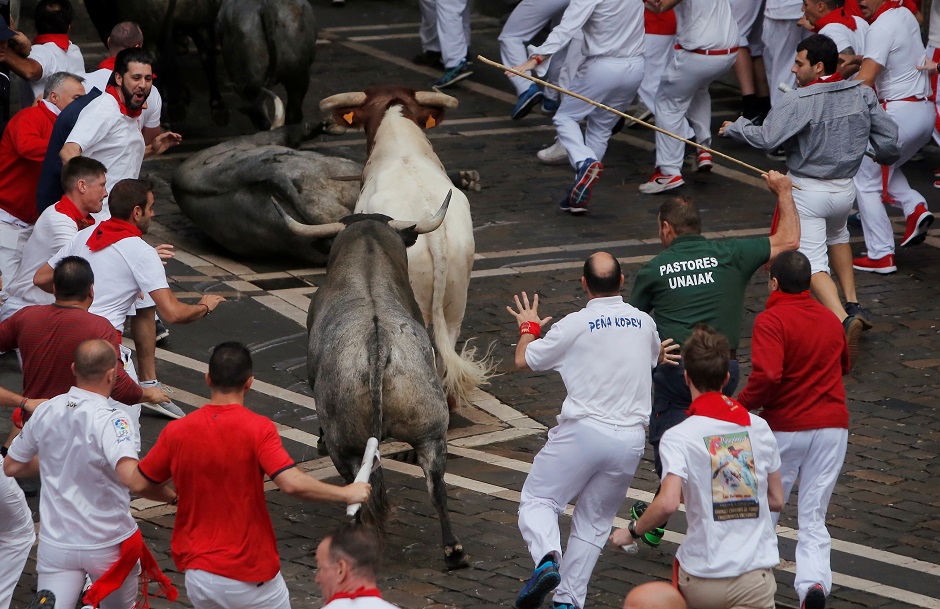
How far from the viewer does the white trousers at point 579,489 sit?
22.9 feet

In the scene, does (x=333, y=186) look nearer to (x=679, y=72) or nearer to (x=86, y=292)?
(x=679, y=72)

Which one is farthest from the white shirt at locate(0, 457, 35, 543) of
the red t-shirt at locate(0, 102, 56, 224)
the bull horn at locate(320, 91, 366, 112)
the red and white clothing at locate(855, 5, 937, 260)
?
the red and white clothing at locate(855, 5, 937, 260)

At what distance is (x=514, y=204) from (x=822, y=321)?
23.8 ft

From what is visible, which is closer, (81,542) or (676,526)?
(81,542)

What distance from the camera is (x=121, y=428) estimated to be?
6199 mm

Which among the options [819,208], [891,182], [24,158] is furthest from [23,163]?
Result: [891,182]

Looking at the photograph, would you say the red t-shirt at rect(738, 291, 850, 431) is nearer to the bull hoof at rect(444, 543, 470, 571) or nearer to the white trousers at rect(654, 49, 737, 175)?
the bull hoof at rect(444, 543, 470, 571)

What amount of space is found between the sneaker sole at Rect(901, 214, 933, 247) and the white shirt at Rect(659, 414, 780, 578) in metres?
7.28

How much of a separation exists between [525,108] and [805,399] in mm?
10075

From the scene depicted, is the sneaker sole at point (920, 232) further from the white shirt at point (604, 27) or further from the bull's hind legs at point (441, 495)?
the bull's hind legs at point (441, 495)

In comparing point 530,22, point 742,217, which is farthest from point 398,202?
point 530,22

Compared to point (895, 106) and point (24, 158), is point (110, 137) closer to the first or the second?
point (24, 158)

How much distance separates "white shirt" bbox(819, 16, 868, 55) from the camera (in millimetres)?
12547

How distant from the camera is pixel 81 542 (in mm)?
6273
